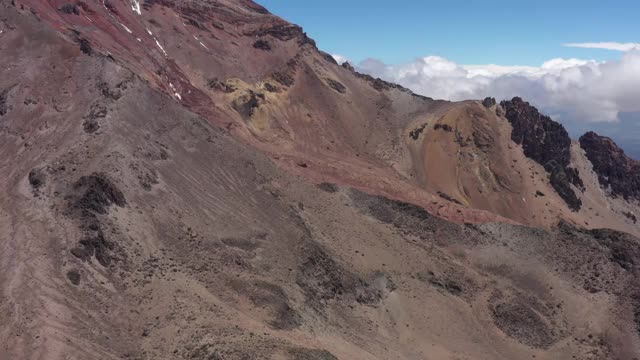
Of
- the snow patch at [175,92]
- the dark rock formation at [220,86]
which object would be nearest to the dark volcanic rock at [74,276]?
the snow patch at [175,92]

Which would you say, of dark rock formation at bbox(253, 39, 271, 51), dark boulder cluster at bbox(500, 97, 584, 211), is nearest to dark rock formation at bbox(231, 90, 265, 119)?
dark rock formation at bbox(253, 39, 271, 51)

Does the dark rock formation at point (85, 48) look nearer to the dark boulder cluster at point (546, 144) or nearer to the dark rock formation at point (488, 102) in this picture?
the dark rock formation at point (488, 102)

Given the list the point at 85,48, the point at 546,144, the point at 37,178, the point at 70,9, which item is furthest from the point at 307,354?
the point at 546,144

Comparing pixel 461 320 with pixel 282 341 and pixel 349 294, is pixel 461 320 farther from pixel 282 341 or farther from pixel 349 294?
pixel 282 341

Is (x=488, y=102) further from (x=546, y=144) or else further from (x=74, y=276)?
(x=74, y=276)

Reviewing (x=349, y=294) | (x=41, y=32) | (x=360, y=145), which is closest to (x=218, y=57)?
(x=360, y=145)
